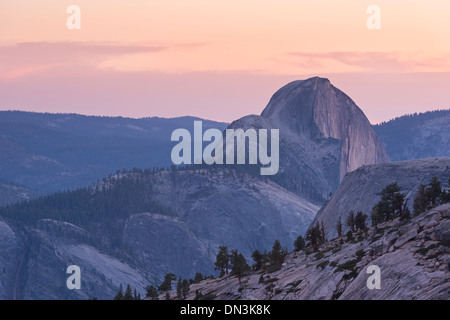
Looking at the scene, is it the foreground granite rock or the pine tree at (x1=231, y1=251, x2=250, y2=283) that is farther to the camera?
the pine tree at (x1=231, y1=251, x2=250, y2=283)

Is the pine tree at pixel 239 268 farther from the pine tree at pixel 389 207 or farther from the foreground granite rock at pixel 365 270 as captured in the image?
the pine tree at pixel 389 207

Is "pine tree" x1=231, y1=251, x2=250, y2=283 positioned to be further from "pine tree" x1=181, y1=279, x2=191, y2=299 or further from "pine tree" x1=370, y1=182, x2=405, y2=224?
"pine tree" x1=370, y1=182, x2=405, y2=224

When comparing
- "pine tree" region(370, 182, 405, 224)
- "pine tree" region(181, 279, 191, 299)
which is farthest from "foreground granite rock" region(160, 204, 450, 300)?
"pine tree" region(370, 182, 405, 224)

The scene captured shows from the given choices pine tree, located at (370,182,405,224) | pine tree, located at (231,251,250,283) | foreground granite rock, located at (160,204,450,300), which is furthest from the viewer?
pine tree, located at (370,182,405,224)

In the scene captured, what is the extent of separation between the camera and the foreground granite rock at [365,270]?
116 meters

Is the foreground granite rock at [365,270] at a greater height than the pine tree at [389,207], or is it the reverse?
the pine tree at [389,207]

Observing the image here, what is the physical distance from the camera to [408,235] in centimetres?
13075

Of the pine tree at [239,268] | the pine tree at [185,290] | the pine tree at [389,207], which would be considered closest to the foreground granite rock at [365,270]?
the pine tree at [185,290]

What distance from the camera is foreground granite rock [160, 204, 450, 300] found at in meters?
116

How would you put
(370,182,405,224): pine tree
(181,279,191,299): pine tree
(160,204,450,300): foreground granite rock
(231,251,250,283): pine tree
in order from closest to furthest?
(160,204,450,300): foreground granite rock
(181,279,191,299): pine tree
(231,251,250,283): pine tree
(370,182,405,224): pine tree

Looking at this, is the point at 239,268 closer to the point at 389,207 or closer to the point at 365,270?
the point at 389,207

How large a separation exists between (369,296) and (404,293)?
586 centimetres
